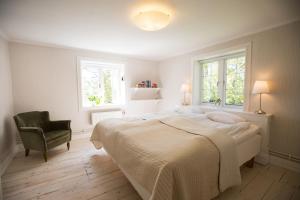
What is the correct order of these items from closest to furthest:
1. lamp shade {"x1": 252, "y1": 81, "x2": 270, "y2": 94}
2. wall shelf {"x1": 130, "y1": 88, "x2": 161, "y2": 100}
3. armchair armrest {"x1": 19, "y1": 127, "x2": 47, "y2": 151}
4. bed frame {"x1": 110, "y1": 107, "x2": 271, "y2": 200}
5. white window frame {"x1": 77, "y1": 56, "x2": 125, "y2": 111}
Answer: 1. bed frame {"x1": 110, "y1": 107, "x2": 271, "y2": 200}
2. lamp shade {"x1": 252, "y1": 81, "x2": 270, "y2": 94}
3. armchair armrest {"x1": 19, "y1": 127, "x2": 47, "y2": 151}
4. white window frame {"x1": 77, "y1": 56, "x2": 125, "y2": 111}
5. wall shelf {"x1": 130, "y1": 88, "x2": 161, "y2": 100}

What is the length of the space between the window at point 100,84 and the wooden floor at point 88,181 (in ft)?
5.46

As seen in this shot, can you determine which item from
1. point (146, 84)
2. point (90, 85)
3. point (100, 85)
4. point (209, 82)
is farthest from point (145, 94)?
point (209, 82)

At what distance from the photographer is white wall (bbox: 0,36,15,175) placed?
239cm

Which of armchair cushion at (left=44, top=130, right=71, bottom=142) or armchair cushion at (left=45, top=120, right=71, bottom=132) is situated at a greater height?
armchair cushion at (left=45, top=120, right=71, bottom=132)

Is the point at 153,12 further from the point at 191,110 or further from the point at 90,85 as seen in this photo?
the point at 90,85

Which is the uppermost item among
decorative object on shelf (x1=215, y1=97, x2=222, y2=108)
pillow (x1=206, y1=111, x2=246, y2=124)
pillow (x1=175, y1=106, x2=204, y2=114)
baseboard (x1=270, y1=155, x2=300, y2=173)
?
decorative object on shelf (x1=215, y1=97, x2=222, y2=108)

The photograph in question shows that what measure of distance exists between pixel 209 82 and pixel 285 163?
2.12 m

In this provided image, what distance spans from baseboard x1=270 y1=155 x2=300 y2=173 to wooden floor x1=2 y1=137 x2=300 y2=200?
0.10 metres

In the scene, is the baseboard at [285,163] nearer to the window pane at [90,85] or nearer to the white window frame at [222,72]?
the white window frame at [222,72]

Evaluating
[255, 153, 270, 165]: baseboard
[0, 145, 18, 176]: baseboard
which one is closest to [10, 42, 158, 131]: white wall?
[0, 145, 18, 176]: baseboard

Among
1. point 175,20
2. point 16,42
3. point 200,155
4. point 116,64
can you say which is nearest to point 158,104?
point 116,64

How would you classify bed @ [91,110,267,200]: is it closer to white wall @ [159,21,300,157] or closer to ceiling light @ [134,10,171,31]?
white wall @ [159,21,300,157]

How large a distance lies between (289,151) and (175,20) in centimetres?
278

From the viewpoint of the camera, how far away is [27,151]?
270 centimetres
